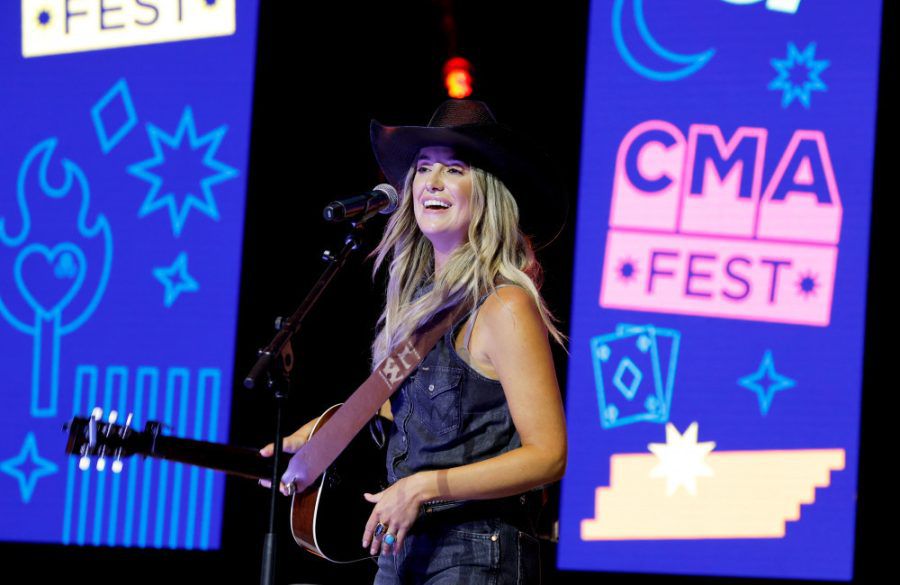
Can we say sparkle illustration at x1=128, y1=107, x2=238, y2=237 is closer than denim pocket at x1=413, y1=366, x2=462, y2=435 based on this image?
No

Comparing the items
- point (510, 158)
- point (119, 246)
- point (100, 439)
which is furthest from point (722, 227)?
point (100, 439)

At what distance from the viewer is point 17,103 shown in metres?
4.88

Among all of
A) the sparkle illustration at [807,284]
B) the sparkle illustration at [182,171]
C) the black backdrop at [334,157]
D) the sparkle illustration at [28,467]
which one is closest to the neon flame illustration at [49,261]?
the sparkle illustration at [28,467]

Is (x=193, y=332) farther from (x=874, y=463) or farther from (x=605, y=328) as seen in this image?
(x=874, y=463)

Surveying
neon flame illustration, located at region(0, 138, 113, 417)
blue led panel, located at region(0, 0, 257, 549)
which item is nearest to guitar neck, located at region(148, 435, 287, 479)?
blue led panel, located at region(0, 0, 257, 549)

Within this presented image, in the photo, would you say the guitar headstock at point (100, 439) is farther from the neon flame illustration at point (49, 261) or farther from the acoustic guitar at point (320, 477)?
the neon flame illustration at point (49, 261)

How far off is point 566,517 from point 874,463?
4.58ft

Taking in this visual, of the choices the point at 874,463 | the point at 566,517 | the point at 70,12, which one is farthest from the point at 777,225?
the point at 70,12

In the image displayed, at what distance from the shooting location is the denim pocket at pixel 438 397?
84.0 inches

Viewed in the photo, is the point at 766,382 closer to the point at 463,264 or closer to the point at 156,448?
the point at 463,264

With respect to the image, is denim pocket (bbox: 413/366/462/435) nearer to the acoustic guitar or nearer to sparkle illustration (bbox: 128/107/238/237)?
the acoustic guitar

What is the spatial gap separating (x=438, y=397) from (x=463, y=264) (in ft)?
1.04

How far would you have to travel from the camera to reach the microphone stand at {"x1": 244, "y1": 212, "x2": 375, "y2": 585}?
2055 mm

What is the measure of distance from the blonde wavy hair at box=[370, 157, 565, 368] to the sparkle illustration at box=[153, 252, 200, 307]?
7.57 feet
